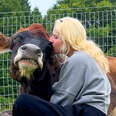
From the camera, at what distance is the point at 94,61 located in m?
4.32

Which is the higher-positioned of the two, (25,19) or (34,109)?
(25,19)

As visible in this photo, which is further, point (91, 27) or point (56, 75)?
point (91, 27)

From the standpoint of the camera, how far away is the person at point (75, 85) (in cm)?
397

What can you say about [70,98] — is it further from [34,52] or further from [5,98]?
[5,98]

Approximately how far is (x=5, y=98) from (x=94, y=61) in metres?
5.16

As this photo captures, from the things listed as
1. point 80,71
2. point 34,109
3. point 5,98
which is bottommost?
point 5,98

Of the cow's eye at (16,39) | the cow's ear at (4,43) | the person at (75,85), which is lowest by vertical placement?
the person at (75,85)

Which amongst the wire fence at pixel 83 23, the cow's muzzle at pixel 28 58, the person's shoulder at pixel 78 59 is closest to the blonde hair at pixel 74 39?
the person's shoulder at pixel 78 59

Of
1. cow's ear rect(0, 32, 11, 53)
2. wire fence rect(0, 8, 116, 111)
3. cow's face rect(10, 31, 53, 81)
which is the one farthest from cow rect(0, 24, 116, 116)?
wire fence rect(0, 8, 116, 111)

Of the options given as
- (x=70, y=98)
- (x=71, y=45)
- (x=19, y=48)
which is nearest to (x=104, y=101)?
(x=70, y=98)

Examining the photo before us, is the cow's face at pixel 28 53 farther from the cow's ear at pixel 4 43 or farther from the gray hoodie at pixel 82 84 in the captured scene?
the gray hoodie at pixel 82 84

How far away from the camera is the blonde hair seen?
4.42 m

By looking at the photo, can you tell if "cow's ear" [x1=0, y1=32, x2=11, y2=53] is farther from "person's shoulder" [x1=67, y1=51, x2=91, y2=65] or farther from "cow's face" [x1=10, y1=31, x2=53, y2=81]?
"person's shoulder" [x1=67, y1=51, x2=91, y2=65]

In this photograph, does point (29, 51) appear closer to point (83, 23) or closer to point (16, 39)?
point (16, 39)
